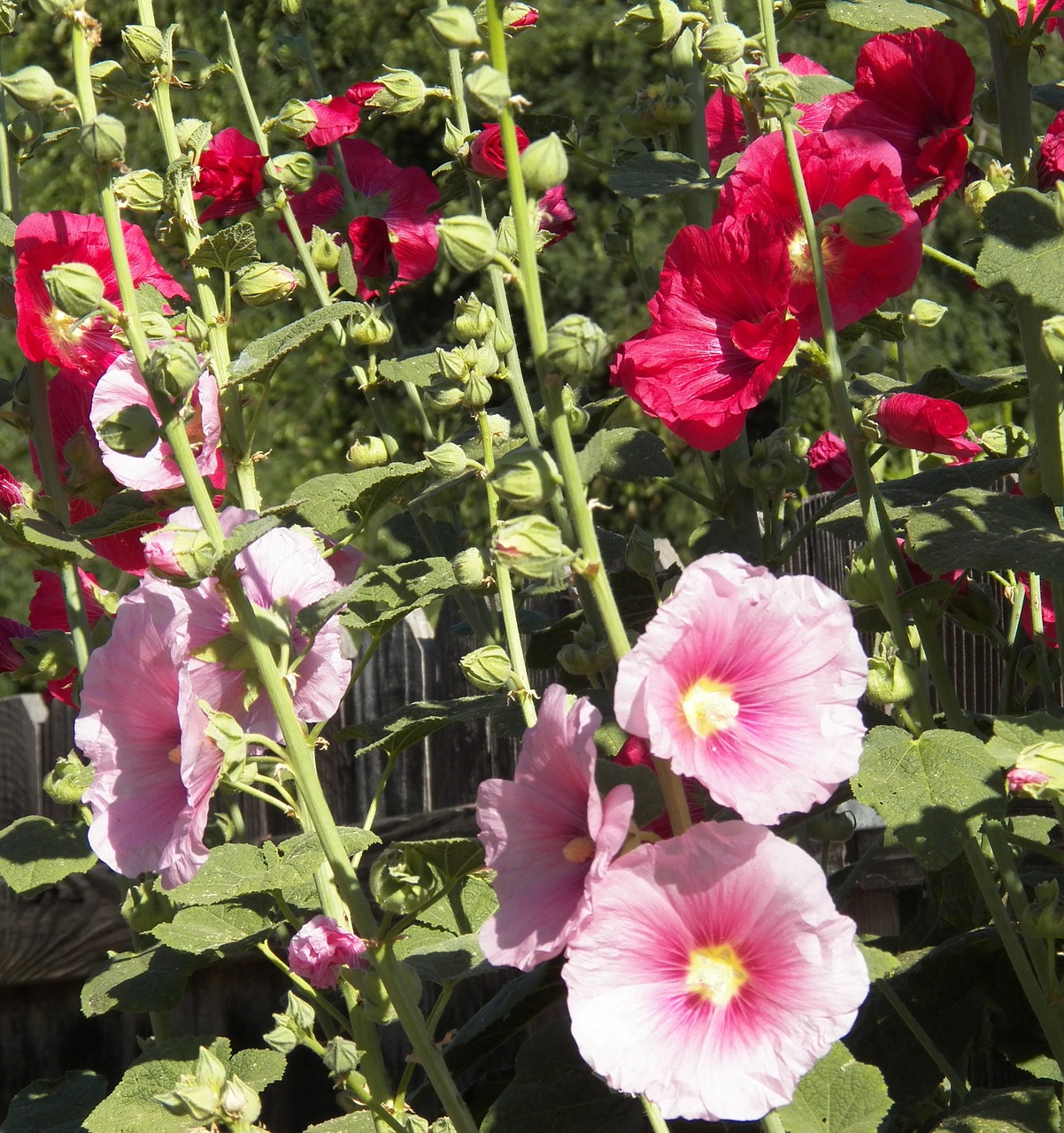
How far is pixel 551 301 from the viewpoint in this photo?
491 cm

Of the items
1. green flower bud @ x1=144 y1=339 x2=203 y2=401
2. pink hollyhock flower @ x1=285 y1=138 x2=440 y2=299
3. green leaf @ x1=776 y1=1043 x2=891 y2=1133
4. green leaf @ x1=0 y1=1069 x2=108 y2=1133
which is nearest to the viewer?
green flower bud @ x1=144 y1=339 x2=203 y2=401

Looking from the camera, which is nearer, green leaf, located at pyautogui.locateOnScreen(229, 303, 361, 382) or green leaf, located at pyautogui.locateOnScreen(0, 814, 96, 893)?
green leaf, located at pyautogui.locateOnScreen(229, 303, 361, 382)

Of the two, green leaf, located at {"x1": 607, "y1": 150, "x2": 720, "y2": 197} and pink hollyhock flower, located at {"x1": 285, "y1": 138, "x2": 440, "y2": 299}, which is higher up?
green leaf, located at {"x1": 607, "y1": 150, "x2": 720, "y2": 197}

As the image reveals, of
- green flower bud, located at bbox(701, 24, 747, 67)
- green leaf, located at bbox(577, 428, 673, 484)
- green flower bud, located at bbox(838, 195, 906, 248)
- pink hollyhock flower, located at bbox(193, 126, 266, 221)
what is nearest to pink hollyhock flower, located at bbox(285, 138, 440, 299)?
pink hollyhock flower, located at bbox(193, 126, 266, 221)

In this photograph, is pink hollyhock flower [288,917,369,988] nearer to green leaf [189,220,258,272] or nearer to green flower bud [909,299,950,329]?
green leaf [189,220,258,272]

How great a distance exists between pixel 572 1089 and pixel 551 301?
410 centimetres

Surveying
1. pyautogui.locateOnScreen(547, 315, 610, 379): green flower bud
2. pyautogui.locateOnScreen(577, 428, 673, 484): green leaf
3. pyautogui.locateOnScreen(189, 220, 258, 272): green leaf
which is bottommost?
pyautogui.locateOnScreen(577, 428, 673, 484): green leaf

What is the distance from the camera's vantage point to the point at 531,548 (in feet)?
2.08

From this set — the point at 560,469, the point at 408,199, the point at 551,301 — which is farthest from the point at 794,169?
the point at 551,301

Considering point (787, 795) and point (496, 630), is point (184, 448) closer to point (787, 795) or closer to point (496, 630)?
point (787, 795)

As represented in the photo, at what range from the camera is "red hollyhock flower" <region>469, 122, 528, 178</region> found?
1.15 metres

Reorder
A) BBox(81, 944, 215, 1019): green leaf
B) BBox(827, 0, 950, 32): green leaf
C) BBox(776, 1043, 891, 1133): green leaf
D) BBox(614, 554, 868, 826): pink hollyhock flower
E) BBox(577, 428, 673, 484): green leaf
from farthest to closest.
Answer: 1. BBox(81, 944, 215, 1019): green leaf
2. BBox(577, 428, 673, 484): green leaf
3. BBox(827, 0, 950, 32): green leaf
4. BBox(776, 1043, 891, 1133): green leaf
5. BBox(614, 554, 868, 826): pink hollyhock flower

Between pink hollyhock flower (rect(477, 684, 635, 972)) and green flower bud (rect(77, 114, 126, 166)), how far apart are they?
41 centimetres

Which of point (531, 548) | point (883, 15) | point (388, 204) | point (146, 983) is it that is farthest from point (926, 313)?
point (146, 983)
